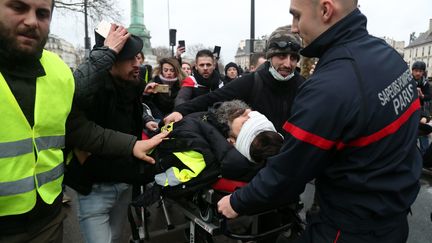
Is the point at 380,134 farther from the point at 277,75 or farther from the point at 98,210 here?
the point at 98,210

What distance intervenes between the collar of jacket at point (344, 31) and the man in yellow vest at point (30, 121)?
1.28 metres

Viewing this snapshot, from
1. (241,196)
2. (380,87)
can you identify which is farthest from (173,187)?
(380,87)

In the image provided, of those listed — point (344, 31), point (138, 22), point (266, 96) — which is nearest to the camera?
point (344, 31)

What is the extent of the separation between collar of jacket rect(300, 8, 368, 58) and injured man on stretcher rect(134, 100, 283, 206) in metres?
0.69

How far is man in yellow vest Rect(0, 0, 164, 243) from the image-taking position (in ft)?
4.60

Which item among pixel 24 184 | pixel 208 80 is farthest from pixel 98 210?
pixel 208 80

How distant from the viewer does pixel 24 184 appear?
147 cm

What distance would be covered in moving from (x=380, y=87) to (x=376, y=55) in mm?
168

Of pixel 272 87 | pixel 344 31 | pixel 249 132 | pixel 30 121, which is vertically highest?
pixel 344 31

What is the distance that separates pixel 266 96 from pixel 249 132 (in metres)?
1.01

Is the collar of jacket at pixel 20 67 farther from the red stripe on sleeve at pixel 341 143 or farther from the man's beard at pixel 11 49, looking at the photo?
the red stripe on sleeve at pixel 341 143

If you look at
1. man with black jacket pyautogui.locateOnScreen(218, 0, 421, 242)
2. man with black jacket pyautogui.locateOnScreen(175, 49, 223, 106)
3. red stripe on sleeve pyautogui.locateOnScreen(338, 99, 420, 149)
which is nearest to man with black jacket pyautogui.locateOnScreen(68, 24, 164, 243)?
man with black jacket pyautogui.locateOnScreen(218, 0, 421, 242)

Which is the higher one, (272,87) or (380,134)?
(272,87)

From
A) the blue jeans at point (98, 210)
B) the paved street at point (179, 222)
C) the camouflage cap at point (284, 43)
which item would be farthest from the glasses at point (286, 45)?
the paved street at point (179, 222)
